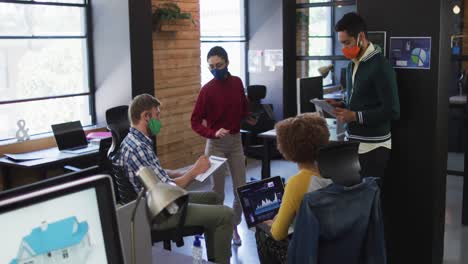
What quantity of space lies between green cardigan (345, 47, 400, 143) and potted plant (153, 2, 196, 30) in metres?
3.24

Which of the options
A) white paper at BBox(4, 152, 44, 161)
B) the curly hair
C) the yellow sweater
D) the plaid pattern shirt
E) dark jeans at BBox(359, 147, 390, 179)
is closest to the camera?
the yellow sweater

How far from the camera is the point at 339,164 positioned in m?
2.29

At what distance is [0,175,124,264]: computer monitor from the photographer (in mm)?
1241

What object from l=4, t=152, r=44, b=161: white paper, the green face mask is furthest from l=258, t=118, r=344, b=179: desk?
l=4, t=152, r=44, b=161: white paper

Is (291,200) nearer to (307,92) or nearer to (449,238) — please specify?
(307,92)

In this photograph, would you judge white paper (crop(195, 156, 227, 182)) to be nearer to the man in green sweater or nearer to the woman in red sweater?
the woman in red sweater

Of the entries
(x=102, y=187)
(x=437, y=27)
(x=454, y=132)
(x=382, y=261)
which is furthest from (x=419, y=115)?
(x=454, y=132)

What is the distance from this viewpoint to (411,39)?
11.8ft

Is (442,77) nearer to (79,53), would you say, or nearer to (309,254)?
(309,254)

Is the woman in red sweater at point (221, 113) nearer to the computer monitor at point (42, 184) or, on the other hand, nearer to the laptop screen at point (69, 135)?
the laptop screen at point (69, 135)

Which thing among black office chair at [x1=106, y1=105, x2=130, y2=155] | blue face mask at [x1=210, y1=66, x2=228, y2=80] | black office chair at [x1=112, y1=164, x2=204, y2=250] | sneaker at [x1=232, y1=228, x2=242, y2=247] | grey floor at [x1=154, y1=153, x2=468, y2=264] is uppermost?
blue face mask at [x1=210, y1=66, x2=228, y2=80]

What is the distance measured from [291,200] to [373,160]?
132 cm

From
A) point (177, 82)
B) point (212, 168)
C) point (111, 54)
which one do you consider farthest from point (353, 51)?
point (177, 82)

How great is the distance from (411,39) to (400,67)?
0.19 m
